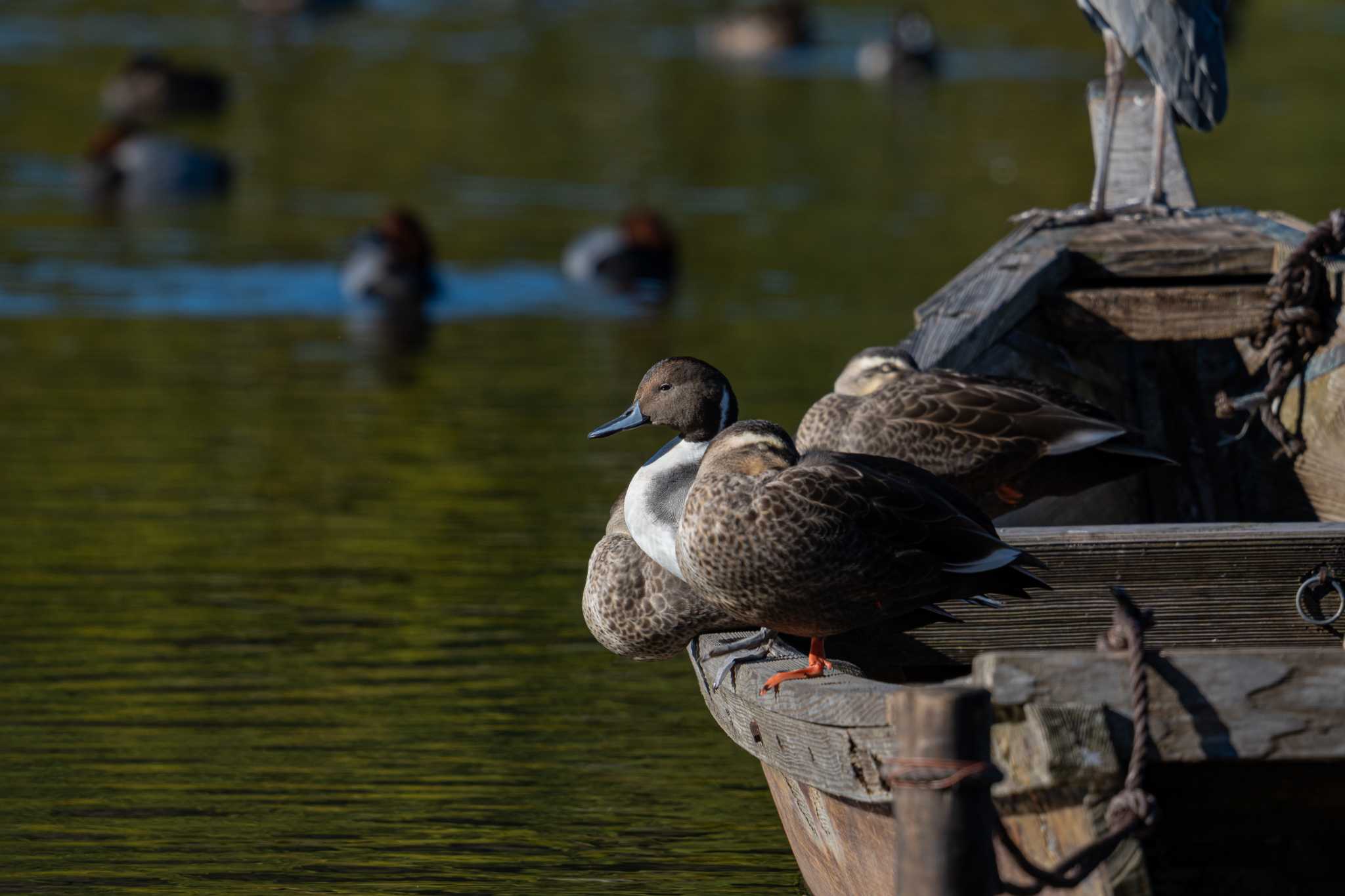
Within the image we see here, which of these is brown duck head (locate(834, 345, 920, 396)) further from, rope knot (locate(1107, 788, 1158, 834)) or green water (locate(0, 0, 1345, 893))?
rope knot (locate(1107, 788, 1158, 834))

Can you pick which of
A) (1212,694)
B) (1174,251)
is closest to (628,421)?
(1212,694)

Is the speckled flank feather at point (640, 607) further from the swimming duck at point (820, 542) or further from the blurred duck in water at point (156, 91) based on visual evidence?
the blurred duck in water at point (156, 91)

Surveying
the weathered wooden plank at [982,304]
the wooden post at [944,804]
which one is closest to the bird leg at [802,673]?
the wooden post at [944,804]

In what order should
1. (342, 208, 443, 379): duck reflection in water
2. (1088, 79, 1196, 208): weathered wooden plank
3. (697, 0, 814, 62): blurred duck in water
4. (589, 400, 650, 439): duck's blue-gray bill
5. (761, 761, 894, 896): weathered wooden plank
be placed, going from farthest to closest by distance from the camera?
1. (697, 0, 814, 62): blurred duck in water
2. (342, 208, 443, 379): duck reflection in water
3. (1088, 79, 1196, 208): weathered wooden plank
4. (589, 400, 650, 439): duck's blue-gray bill
5. (761, 761, 894, 896): weathered wooden plank

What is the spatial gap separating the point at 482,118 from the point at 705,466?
25.4 m

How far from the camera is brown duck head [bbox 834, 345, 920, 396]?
21.4 feet

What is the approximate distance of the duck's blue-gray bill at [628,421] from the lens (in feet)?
19.1

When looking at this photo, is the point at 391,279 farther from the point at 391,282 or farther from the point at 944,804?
the point at 944,804

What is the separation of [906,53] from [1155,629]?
2925 centimetres

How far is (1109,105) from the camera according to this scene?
29.5ft

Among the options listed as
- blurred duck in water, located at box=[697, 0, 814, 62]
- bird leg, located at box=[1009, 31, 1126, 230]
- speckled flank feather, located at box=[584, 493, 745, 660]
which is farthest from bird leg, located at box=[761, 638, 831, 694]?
blurred duck in water, located at box=[697, 0, 814, 62]

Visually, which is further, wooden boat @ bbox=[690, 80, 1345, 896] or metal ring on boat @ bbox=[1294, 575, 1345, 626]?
metal ring on boat @ bbox=[1294, 575, 1345, 626]

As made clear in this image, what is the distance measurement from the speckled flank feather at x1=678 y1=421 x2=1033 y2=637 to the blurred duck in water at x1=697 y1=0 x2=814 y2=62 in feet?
110

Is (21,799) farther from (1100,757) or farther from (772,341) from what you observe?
(772,341)
